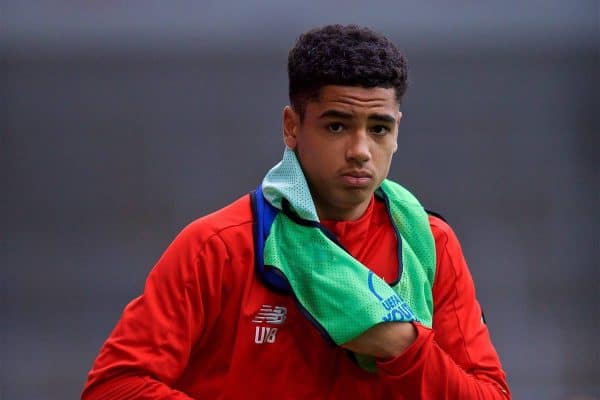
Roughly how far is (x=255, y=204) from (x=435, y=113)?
124 inches

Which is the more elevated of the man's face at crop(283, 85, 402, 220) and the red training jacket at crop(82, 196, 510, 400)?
the man's face at crop(283, 85, 402, 220)

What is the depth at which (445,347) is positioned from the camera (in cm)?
170

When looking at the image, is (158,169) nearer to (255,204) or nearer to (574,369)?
(574,369)

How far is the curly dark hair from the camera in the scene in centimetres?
164

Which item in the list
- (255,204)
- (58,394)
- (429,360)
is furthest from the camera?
(58,394)

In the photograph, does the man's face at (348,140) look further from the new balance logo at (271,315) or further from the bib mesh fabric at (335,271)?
the new balance logo at (271,315)

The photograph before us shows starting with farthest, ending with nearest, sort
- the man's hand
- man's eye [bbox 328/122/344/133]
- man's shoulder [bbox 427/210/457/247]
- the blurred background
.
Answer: the blurred background
man's shoulder [bbox 427/210/457/247]
man's eye [bbox 328/122/344/133]
the man's hand

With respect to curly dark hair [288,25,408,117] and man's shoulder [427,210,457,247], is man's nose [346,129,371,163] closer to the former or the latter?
curly dark hair [288,25,408,117]

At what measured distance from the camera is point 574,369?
477 centimetres

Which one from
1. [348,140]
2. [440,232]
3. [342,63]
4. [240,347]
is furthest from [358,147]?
[240,347]

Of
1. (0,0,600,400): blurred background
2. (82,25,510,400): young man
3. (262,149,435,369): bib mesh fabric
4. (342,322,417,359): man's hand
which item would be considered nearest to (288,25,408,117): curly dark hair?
(82,25,510,400): young man

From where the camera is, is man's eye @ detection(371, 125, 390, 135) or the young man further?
man's eye @ detection(371, 125, 390, 135)

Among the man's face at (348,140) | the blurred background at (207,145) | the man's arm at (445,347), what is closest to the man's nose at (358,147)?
the man's face at (348,140)

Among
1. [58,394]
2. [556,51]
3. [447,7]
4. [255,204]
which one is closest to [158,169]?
[58,394]
